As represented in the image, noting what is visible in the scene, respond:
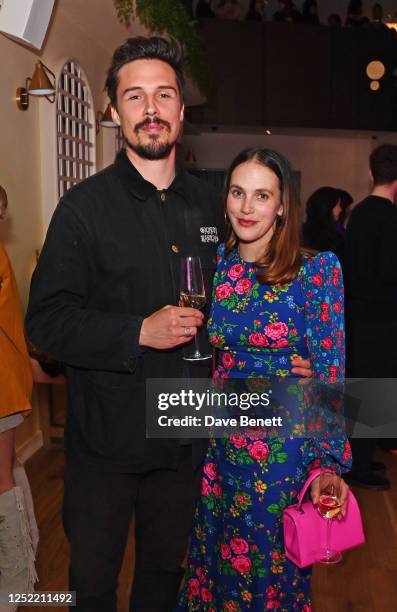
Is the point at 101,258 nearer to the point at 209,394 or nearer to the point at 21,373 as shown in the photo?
the point at 209,394

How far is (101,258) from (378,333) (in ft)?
7.18

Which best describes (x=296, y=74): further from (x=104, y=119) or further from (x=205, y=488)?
(x=205, y=488)

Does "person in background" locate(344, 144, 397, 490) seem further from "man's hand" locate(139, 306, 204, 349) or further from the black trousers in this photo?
"man's hand" locate(139, 306, 204, 349)

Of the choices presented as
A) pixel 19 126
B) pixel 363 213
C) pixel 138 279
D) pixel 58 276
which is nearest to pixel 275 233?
pixel 138 279

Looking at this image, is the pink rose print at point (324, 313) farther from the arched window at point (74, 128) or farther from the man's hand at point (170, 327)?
the arched window at point (74, 128)

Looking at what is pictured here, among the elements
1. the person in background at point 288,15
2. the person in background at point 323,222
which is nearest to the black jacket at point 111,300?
the person in background at point 323,222

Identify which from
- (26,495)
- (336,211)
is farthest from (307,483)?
(336,211)

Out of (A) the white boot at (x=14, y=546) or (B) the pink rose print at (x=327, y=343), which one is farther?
(A) the white boot at (x=14, y=546)

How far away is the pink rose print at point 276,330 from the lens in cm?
170

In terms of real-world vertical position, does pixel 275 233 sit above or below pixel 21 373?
above

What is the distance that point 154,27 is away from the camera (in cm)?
535

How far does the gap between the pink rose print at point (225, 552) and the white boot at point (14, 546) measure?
3.14ft

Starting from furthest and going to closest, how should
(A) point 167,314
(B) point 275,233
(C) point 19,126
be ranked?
(C) point 19,126
(B) point 275,233
(A) point 167,314

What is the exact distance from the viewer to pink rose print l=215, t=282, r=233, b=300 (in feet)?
5.91
